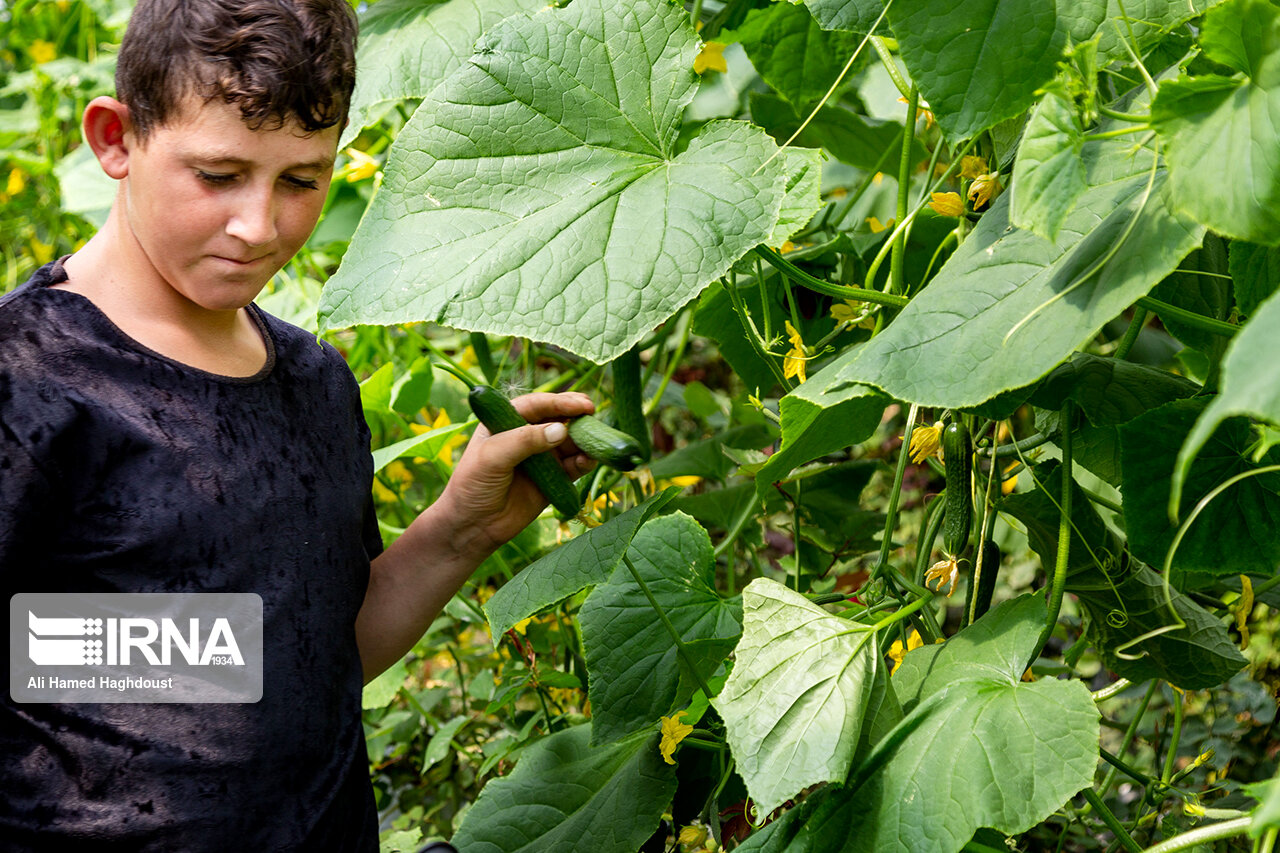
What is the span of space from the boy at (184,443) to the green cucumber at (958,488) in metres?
0.56

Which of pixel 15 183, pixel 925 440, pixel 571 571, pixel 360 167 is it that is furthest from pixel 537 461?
pixel 15 183

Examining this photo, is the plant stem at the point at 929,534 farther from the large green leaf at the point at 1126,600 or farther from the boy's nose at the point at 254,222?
the boy's nose at the point at 254,222

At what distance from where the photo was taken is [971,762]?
0.78 metres

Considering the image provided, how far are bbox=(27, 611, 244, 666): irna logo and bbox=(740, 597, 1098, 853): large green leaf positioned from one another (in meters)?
0.47

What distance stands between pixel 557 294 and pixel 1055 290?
1.08 feet

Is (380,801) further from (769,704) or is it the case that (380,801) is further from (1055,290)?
(1055,290)

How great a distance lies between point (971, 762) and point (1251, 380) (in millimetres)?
405

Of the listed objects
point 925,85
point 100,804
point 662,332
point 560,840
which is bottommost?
point 560,840

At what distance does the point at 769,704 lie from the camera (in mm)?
864

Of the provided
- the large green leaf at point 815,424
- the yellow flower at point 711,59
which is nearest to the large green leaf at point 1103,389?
the large green leaf at point 815,424

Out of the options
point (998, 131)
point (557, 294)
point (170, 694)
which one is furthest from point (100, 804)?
point (998, 131)

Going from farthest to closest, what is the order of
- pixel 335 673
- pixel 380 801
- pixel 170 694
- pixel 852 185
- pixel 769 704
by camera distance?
1. pixel 852 185
2. pixel 380 801
3. pixel 335 673
4. pixel 170 694
5. pixel 769 704

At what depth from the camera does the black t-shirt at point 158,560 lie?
919 mm

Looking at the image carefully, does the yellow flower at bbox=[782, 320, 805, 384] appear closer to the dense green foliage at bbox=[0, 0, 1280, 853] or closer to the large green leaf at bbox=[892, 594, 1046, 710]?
the dense green foliage at bbox=[0, 0, 1280, 853]
